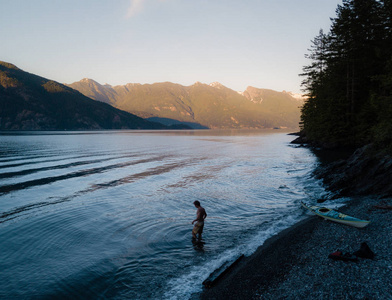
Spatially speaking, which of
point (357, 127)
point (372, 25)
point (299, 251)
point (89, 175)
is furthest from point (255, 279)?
point (372, 25)

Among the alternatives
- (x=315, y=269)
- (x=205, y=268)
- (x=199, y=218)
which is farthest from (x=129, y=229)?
(x=315, y=269)

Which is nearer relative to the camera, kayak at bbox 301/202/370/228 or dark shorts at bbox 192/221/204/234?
kayak at bbox 301/202/370/228

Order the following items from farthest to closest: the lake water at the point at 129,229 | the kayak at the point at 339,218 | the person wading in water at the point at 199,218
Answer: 1. the person wading in water at the point at 199,218
2. the kayak at the point at 339,218
3. the lake water at the point at 129,229

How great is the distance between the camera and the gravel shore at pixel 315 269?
26.3 feet

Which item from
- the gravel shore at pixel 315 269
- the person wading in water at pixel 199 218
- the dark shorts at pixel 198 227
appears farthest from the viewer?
the dark shorts at pixel 198 227

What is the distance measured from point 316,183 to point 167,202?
712 inches

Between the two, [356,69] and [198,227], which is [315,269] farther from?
[356,69]

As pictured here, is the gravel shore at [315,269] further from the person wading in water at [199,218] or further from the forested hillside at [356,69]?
the forested hillside at [356,69]

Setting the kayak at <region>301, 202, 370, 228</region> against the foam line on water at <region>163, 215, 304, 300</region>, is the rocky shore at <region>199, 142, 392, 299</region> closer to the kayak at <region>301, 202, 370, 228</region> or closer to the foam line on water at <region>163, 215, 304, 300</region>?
the kayak at <region>301, 202, 370, 228</region>

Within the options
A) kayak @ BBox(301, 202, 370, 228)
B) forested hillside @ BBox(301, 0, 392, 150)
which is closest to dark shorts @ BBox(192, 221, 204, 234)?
kayak @ BBox(301, 202, 370, 228)

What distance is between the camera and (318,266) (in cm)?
973

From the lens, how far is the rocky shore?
26.5 ft

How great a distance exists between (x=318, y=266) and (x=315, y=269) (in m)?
0.31

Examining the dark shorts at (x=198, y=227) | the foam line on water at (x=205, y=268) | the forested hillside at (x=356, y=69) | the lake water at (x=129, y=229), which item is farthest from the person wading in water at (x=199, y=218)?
the forested hillside at (x=356, y=69)
